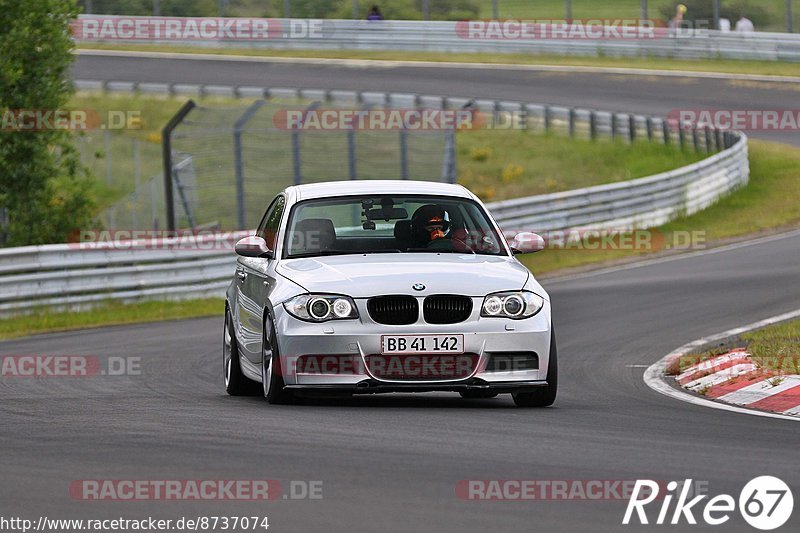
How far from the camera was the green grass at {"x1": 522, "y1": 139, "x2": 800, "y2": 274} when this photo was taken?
25359mm

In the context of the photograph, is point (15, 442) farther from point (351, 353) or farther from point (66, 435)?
point (351, 353)

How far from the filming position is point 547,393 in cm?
985

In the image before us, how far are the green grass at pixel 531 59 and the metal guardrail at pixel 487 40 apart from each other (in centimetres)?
23

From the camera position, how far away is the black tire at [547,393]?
9734 millimetres

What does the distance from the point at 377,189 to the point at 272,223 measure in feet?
3.48

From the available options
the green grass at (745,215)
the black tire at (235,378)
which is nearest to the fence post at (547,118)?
the green grass at (745,215)

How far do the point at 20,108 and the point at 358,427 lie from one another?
16.2m

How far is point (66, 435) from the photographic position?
8.26 meters

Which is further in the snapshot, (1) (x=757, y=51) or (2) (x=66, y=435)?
(1) (x=757, y=51)

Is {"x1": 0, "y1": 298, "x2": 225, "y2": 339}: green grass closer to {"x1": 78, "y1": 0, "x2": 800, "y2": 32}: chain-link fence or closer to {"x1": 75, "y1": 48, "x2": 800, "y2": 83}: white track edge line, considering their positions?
{"x1": 78, "y1": 0, "x2": 800, "y2": 32}: chain-link fence

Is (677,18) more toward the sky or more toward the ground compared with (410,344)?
more toward the sky

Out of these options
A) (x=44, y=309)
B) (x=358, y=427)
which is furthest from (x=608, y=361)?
(x=44, y=309)
